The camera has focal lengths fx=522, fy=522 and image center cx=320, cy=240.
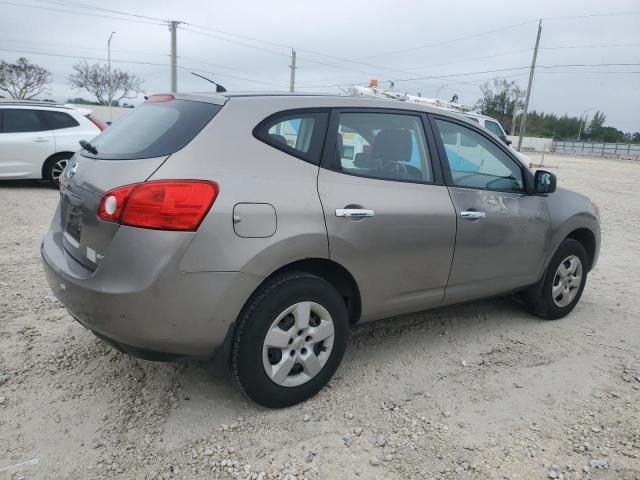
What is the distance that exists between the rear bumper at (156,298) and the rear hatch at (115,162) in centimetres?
12

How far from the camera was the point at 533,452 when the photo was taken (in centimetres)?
260

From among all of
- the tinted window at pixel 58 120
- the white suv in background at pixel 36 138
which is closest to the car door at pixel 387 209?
the white suv in background at pixel 36 138

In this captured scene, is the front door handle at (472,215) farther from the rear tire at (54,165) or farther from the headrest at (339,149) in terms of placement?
the rear tire at (54,165)

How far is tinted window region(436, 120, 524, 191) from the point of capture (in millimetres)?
Result: 3520

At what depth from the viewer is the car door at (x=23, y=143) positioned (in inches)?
352

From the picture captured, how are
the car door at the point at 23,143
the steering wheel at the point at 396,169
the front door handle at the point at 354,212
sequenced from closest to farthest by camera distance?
the front door handle at the point at 354,212 → the steering wheel at the point at 396,169 → the car door at the point at 23,143

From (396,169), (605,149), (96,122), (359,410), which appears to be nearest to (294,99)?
(396,169)

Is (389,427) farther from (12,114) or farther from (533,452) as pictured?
(12,114)

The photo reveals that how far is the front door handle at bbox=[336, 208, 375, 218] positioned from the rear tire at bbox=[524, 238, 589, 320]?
2.04 metres

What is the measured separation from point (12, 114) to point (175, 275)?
850 cm

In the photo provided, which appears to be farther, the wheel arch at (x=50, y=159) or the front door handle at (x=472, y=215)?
the wheel arch at (x=50, y=159)

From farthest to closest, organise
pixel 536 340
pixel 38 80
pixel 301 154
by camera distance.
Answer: pixel 38 80 < pixel 536 340 < pixel 301 154

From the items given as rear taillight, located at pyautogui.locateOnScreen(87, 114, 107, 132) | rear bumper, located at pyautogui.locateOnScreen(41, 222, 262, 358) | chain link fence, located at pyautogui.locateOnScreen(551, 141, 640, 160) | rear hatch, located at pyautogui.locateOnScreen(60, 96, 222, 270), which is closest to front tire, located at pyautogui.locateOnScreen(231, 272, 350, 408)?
rear bumper, located at pyautogui.locateOnScreen(41, 222, 262, 358)

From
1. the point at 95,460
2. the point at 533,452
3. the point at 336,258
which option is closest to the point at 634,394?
the point at 533,452
